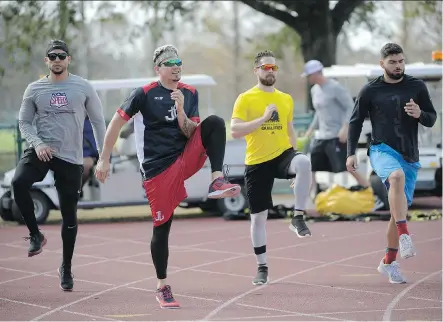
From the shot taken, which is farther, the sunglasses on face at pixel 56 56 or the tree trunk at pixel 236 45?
the tree trunk at pixel 236 45

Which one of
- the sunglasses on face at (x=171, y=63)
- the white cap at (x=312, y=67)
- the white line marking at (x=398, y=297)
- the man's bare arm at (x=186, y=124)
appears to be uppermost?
the white cap at (x=312, y=67)

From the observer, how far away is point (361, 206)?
1575cm

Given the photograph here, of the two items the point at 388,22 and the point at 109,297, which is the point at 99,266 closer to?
the point at 109,297

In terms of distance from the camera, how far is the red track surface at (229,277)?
8.23 m

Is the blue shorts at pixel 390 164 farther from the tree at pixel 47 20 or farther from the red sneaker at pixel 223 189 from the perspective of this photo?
the tree at pixel 47 20

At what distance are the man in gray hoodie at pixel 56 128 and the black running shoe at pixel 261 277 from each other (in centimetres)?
159

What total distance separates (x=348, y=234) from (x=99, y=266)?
Result: 152 inches

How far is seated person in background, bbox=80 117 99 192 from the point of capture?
1436 centimetres

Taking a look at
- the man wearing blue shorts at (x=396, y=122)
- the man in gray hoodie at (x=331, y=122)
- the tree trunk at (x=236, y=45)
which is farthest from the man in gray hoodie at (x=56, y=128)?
the tree trunk at (x=236, y=45)

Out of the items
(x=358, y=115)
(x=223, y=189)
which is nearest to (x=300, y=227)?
(x=358, y=115)

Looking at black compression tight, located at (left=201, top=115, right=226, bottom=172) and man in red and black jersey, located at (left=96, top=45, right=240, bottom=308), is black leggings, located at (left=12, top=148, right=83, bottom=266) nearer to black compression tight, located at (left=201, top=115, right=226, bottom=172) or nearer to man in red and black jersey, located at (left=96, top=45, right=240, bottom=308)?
man in red and black jersey, located at (left=96, top=45, right=240, bottom=308)

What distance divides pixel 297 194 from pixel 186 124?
1577mm

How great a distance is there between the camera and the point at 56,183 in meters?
9.45

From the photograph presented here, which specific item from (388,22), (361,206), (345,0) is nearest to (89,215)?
(361,206)
